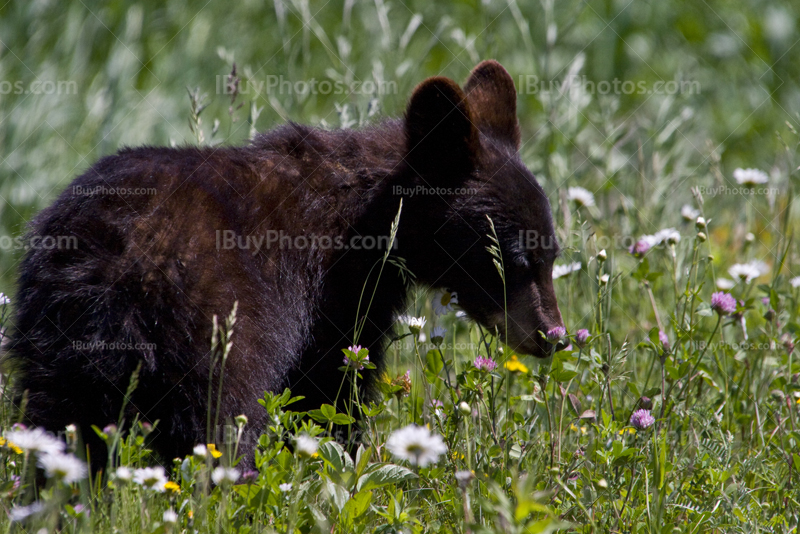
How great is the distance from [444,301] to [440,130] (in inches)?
29.4

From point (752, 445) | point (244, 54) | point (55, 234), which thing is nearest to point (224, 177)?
point (55, 234)

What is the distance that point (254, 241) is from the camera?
9.64 ft

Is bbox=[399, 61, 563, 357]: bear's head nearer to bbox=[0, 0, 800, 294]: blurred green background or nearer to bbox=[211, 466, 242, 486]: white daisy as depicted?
bbox=[0, 0, 800, 294]: blurred green background

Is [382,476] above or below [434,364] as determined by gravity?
below

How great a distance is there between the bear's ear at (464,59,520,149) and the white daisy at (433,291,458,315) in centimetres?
83

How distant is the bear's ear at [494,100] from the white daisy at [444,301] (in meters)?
0.83

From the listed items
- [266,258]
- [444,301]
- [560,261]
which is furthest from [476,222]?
[560,261]

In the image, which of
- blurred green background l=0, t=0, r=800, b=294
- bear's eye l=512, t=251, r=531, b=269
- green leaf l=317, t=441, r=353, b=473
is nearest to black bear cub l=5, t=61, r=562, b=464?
bear's eye l=512, t=251, r=531, b=269

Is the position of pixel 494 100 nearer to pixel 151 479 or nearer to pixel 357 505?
pixel 357 505

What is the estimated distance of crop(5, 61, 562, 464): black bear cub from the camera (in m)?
2.54

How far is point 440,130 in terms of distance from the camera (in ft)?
11.0

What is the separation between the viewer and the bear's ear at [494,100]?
12.6ft

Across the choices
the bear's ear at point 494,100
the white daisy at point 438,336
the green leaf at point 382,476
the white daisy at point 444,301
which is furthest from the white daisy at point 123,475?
the bear's ear at point 494,100

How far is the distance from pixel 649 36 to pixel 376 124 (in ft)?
24.8
